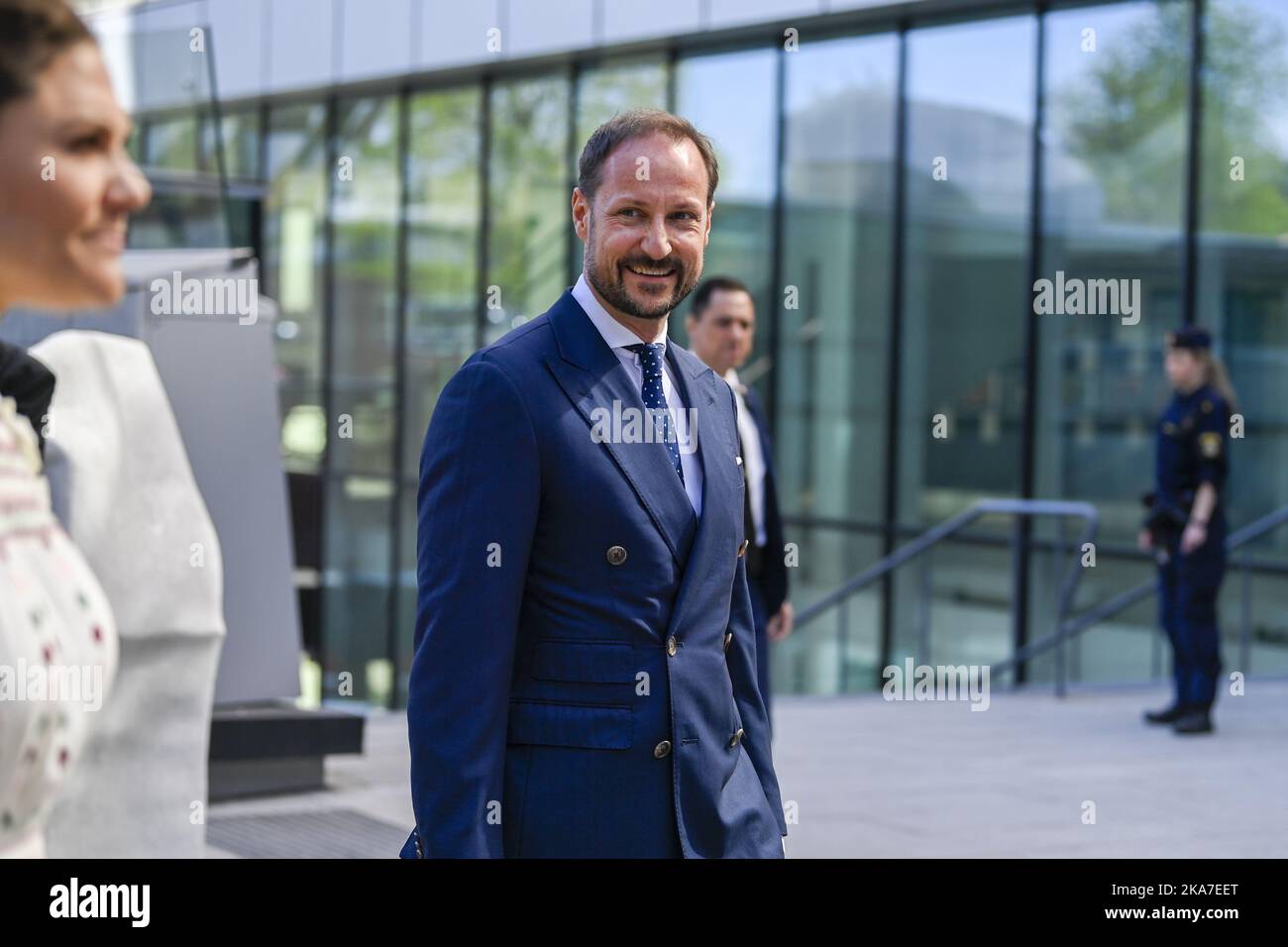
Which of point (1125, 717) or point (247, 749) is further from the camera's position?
point (1125, 717)

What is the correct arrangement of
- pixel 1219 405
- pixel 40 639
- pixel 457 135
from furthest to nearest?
pixel 457 135
pixel 1219 405
pixel 40 639

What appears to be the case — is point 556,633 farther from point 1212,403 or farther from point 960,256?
point 960,256

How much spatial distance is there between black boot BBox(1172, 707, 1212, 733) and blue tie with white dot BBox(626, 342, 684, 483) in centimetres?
671

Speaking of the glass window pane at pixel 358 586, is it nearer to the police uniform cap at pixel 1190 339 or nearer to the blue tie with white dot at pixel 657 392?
the police uniform cap at pixel 1190 339

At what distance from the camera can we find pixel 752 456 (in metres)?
5.84

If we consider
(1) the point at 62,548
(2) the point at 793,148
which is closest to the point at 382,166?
(2) the point at 793,148

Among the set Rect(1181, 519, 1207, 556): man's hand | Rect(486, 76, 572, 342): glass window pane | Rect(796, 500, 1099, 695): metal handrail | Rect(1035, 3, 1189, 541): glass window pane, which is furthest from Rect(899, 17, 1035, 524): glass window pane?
Rect(1181, 519, 1207, 556): man's hand

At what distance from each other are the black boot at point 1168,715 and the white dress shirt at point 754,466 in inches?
152

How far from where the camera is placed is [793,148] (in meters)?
14.1

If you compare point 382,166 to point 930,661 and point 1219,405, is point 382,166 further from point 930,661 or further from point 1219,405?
point 1219,405

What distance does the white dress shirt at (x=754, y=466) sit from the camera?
18.8 ft

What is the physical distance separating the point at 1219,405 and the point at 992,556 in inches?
169

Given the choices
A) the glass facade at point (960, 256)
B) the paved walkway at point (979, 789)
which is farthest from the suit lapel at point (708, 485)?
the glass facade at point (960, 256)
